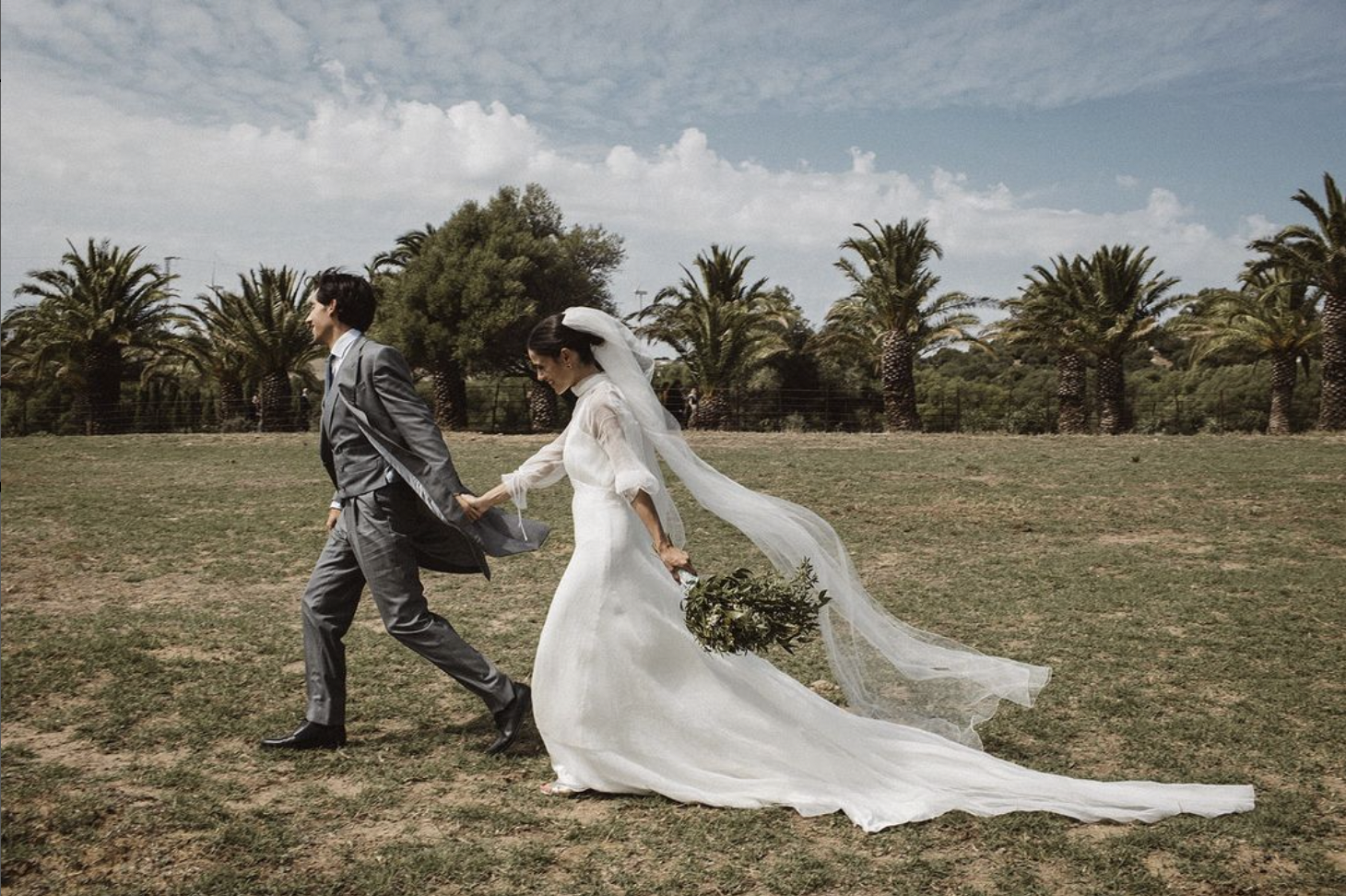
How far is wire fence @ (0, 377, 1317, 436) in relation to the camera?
125 feet

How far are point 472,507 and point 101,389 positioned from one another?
39.1 meters

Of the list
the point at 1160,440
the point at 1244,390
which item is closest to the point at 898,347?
the point at 1160,440

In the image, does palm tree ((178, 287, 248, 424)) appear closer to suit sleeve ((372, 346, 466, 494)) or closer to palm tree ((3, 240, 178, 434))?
palm tree ((3, 240, 178, 434))

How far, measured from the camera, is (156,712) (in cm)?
602

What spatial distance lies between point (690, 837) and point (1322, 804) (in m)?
2.74

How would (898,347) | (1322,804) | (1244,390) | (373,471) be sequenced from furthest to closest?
(1244,390) → (898,347) → (373,471) → (1322,804)

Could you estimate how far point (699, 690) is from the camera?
486 cm

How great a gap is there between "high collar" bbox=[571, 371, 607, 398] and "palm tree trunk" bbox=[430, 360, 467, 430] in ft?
113

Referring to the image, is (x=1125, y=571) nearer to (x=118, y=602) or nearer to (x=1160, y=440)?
(x=118, y=602)

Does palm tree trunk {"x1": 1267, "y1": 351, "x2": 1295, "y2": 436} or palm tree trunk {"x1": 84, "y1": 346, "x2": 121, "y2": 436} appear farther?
palm tree trunk {"x1": 84, "y1": 346, "x2": 121, "y2": 436}

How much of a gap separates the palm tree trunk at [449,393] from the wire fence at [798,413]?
998 mm

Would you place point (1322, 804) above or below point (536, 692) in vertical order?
below

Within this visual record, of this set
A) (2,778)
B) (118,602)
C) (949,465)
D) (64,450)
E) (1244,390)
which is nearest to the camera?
(2,778)

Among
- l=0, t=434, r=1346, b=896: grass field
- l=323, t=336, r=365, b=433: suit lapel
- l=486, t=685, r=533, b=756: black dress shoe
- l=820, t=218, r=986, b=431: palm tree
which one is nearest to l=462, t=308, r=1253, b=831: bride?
l=0, t=434, r=1346, b=896: grass field
